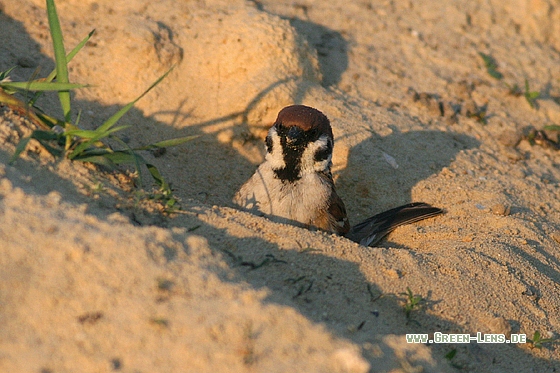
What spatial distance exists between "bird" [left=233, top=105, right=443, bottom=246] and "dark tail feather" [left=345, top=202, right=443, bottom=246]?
280 mm

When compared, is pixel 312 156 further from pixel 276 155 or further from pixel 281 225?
pixel 281 225

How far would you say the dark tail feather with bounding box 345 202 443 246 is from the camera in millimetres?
4684

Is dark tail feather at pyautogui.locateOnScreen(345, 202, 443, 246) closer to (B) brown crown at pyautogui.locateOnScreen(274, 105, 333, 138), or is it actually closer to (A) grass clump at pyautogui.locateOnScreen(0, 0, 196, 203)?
(B) brown crown at pyautogui.locateOnScreen(274, 105, 333, 138)

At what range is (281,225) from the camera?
11.0 feet

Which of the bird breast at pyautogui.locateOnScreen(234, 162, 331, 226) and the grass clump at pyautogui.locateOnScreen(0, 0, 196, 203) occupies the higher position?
the grass clump at pyautogui.locateOnScreen(0, 0, 196, 203)

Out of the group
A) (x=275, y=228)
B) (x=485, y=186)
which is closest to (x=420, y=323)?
(x=275, y=228)

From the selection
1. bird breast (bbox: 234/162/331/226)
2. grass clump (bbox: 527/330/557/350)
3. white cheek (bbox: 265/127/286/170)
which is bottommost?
bird breast (bbox: 234/162/331/226)

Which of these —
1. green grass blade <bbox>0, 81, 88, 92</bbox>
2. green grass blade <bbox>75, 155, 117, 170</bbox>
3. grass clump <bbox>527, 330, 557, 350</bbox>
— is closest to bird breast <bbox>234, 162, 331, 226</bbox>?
green grass blade <bbox>75, 155, 117, 170</bbox>

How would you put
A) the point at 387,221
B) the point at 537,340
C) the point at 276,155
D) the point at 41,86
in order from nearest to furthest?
the point at 537,340 < the point at 41,86 < the point at 276,155 < the point at 387,221

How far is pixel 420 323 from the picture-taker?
115 inches

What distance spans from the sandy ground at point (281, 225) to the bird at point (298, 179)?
2.02 feet

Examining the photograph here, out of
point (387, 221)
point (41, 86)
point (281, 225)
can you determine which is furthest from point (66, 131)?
point (387, 221)

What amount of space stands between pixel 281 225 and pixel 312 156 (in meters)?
1.16

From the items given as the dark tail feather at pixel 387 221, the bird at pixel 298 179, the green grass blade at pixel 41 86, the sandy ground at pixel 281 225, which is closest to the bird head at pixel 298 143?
the bird at pixel 298 179
